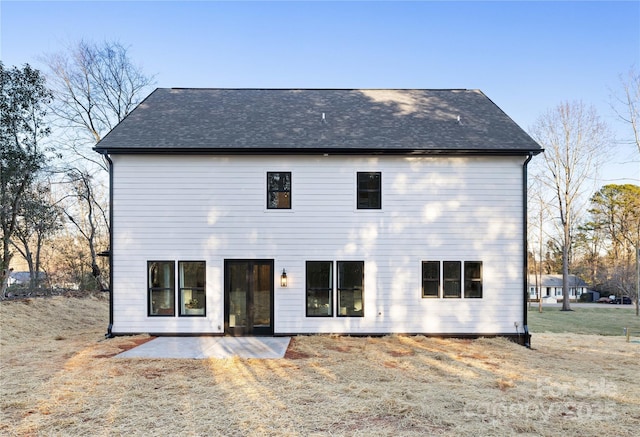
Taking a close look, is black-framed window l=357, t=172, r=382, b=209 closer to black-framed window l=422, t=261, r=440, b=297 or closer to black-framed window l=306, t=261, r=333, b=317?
black-framed window l=306, t=261, r=333, b=317

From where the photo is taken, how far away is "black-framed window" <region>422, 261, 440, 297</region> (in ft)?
33.1

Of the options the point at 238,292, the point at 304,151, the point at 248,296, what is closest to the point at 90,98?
the point at 304,151

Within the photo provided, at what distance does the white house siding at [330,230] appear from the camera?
1001 centimetres

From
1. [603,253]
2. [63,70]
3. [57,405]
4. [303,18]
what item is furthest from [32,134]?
[603,253]

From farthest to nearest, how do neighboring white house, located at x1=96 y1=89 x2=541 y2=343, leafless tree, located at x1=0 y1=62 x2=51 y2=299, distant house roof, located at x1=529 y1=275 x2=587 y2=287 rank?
distant house roof, located at x1=529 y1=275 x2=587 y2=287
leafless tree, located at x1=0 y1=62 x2=51 y2=299
neighboring white house, located at x1=96 y1=89 x2=541 y2=343

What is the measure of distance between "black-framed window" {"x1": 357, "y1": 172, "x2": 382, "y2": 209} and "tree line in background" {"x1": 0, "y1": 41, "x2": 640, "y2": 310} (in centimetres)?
1240

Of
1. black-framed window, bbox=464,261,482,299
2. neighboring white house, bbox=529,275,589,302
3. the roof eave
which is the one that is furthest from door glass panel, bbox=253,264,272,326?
neighboring white house, bbox=529,275,589,302

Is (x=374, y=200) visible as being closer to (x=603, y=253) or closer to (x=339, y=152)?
(x=339, y=152)

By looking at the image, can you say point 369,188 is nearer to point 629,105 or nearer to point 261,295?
point 261,295

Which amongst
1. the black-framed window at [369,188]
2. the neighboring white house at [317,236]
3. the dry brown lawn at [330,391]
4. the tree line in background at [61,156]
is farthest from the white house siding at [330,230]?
the tree line in background at [61,156]

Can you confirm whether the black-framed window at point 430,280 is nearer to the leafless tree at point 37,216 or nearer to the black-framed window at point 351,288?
the black-framed window at point 351,288

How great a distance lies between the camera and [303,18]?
16.9 m

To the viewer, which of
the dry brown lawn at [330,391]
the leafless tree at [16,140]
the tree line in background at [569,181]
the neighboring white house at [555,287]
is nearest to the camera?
→ the dry brown lawn at [330,391]

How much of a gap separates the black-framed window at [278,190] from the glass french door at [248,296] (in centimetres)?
153
